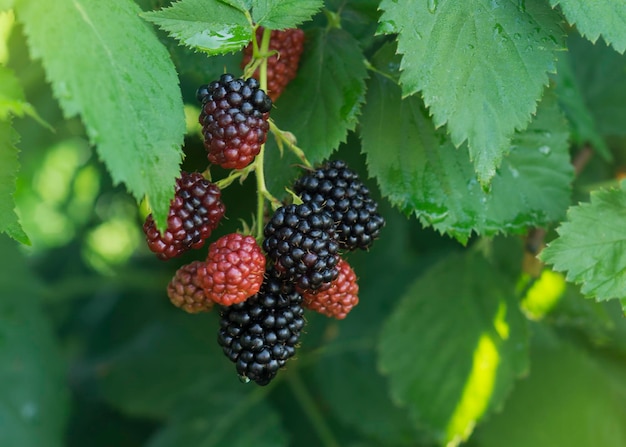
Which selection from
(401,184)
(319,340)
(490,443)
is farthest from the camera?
(319,340)

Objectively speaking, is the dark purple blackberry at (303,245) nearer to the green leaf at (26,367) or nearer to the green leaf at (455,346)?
the green leaf at (455,346)

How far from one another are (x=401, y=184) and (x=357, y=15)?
1.14ft

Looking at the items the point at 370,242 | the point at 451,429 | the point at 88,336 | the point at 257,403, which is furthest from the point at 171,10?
the point at 88,336

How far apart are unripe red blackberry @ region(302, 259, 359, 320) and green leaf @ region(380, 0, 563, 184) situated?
0.28 metres

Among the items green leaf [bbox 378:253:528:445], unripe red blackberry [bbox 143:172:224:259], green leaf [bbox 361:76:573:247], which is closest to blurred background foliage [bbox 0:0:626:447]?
green leaf [bbox 378:253:528:445]

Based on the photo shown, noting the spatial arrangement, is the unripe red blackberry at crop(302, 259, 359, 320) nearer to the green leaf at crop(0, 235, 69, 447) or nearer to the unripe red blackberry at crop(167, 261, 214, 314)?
the unripe red blackberry at crop(167, 261, 214, 314)

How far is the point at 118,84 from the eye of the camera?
989 mm

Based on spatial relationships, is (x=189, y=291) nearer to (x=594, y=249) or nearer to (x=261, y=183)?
(x=261, y=183)

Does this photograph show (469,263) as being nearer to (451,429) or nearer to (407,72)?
(451,429)

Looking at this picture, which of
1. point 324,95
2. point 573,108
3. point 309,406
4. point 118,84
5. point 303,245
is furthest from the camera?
point 309,406

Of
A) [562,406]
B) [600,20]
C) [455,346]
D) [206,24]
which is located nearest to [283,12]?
[206,24]

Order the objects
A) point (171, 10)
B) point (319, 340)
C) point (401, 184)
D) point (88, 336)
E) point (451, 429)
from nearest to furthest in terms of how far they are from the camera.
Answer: point (171, 10), point (401, 184), point (451, 429), point (319, 340), point (88, 336)

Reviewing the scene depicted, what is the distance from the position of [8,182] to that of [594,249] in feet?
3.22

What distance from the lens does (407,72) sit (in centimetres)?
115
